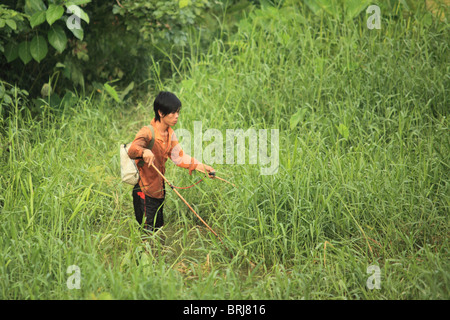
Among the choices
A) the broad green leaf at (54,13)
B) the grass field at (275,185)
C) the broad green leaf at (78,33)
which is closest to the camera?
the grass field at (275,185)

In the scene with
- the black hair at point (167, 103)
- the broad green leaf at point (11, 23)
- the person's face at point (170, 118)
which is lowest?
the person's face at point (170, 118)

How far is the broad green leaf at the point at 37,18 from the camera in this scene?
3.78m

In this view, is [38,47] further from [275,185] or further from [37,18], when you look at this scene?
[275,185]

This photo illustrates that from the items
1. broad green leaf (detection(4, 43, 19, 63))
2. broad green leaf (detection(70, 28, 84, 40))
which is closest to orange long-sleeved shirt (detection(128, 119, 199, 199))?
broad green leaf (detection(70, 28, 84, 40))

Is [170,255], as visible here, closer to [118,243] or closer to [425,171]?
[118,243]

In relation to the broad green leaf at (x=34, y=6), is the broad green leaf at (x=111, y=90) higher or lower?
lower

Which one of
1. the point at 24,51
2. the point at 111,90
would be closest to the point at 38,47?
the point at 24,51

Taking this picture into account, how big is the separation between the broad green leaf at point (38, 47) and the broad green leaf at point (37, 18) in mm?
322

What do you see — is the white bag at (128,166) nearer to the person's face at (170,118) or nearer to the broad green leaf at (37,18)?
the person's face at (170,118)

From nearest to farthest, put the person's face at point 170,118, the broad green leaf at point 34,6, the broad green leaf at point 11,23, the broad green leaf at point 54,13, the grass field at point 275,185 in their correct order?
the grass field at point 275,185
the person's face at point 170,118
the broad green leaf at point 11,23
the broad green leaf at point 54,13
the broad green leaf at point 34,6

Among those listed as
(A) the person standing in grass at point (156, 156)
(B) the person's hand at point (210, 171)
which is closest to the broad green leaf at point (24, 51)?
(A) the person standing in grass at point (156, 156)

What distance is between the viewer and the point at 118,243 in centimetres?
313
